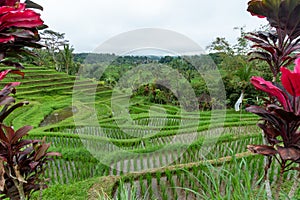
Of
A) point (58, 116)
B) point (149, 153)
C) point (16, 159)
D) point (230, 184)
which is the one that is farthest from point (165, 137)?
point (58, 116)

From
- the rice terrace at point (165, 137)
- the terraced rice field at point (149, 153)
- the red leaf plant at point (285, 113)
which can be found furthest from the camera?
the terraced rice field at point (149, 153)

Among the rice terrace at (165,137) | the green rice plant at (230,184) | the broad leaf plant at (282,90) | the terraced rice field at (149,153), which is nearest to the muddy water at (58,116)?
the rice terrace at (165,137)

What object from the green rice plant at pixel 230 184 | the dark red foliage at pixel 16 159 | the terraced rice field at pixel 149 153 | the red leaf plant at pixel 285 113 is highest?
the red leaf plant at pixel 285 113

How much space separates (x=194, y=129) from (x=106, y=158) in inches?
119

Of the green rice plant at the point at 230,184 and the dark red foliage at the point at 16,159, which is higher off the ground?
the dark red foliage at the point at 16,159

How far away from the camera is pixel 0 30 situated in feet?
2.70

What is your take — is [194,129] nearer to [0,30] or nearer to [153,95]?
[0,30]

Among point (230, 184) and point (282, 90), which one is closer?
point (282, 90)

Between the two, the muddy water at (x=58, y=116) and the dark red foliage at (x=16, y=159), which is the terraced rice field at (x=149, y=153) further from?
the dark red foliage at (x=16, y=159)

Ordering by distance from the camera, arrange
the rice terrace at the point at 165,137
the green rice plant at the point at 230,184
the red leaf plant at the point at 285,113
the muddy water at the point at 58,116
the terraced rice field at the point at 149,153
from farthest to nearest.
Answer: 1. the muddy water at the point at 58,116
2. the terraced rice field at the point at 149,153
3. the green rice plant at the point at 230,184
4. the rice terrace at the point at 165,137
5. the red leaf plant at the point at 285,113

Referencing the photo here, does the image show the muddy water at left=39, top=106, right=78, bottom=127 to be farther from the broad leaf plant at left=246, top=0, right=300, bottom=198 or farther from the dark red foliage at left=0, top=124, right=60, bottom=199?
the broad leaf plant at left=246, top=0, right=300, bottom=198

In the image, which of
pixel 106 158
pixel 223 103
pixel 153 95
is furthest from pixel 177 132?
pixel 153 95

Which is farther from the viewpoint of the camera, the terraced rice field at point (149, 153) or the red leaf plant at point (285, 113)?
the terraced rice field at point (149, 153)

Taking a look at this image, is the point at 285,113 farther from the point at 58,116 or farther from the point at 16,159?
the point at 58,116
